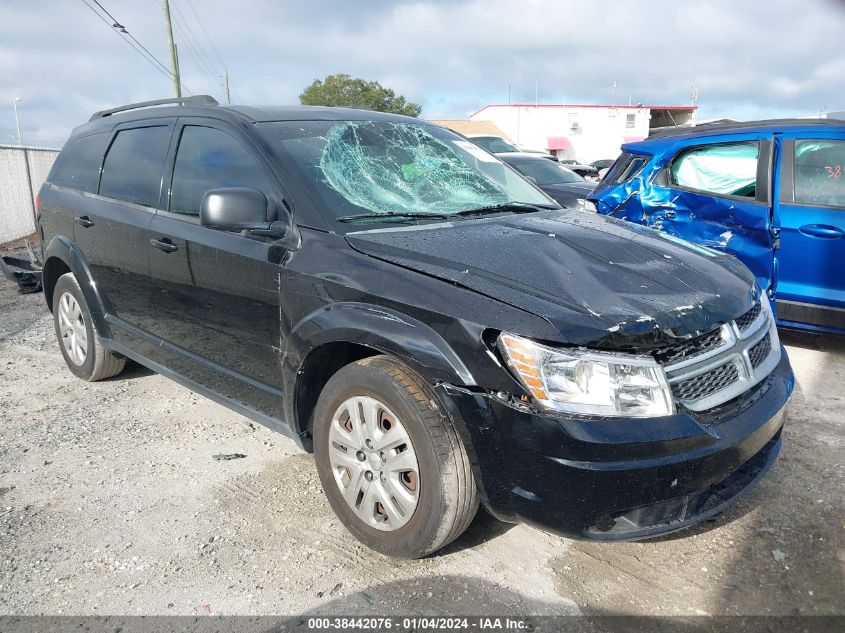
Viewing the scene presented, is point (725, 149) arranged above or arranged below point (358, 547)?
above

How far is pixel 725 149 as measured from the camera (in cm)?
532

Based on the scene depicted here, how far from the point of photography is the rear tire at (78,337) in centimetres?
452

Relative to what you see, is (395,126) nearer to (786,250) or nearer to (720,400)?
(720,400)

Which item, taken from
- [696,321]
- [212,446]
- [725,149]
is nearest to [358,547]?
[212,446]

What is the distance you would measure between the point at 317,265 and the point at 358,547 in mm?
1183

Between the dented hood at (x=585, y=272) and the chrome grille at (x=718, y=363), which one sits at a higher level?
the dented hood at (x=585, y=272)

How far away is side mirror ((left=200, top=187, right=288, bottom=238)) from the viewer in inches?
109

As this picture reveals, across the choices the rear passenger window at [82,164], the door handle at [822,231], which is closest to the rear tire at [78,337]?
the rear passenger window at [82,164]

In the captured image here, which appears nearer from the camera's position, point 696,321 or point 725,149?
point 696,321

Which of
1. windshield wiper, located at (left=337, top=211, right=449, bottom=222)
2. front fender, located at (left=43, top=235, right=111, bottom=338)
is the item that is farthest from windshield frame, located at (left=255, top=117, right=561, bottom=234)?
front fender, located at (left=43, top=235, right=111, bottom=338)

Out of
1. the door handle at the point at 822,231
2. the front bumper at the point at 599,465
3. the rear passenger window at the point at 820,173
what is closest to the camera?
the front bumper at the point at 599,465

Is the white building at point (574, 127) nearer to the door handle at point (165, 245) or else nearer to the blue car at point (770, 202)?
the blue car at point (770, 202)

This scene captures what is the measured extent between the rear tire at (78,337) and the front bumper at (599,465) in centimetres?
318

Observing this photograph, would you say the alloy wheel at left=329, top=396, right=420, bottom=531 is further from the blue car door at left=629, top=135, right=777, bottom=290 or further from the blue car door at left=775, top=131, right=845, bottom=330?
the blue car door at left=775, top=131, right=845, bottom=330
